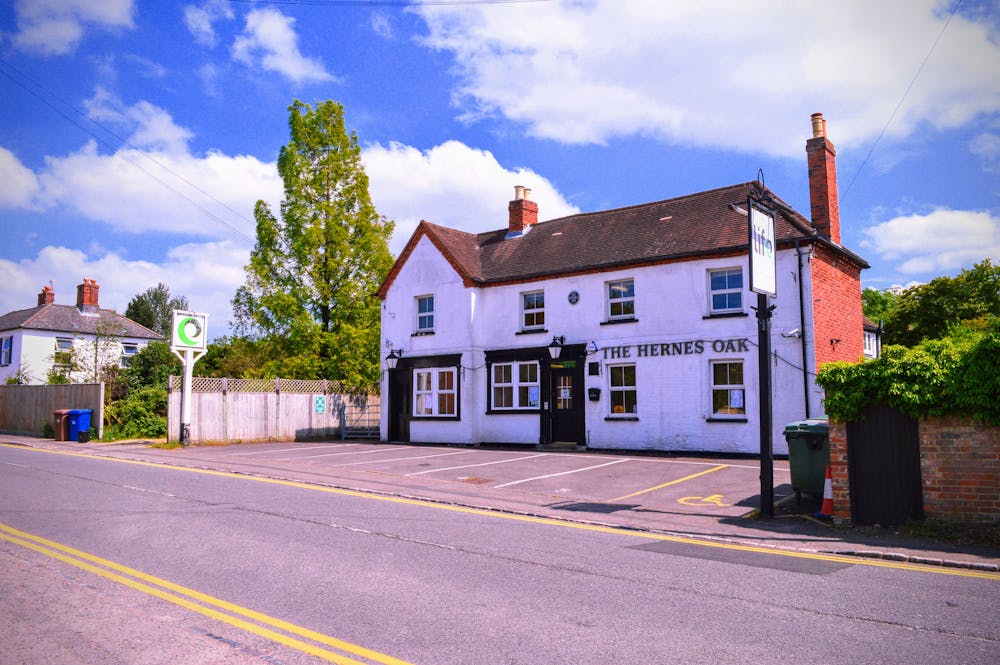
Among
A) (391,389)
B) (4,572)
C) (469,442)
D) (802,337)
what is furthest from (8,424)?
(802,337)

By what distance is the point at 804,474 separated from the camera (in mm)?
10883

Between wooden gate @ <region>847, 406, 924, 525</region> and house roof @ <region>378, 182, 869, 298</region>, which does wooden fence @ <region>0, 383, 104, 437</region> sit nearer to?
house roof @ <region>378, 182, 869, 298</region>

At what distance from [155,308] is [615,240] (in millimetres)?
64507

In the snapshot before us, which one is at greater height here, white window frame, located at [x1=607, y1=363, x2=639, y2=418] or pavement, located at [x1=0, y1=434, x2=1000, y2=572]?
white window frame, located at [x1=607, y1=363, x2=639, y2=418]

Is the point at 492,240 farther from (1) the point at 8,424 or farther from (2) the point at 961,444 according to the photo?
(1) the point at 8,424

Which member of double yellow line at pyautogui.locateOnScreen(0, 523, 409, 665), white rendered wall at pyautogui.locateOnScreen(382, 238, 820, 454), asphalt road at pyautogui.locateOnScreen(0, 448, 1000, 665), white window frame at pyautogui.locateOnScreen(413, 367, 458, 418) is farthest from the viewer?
white window frame at pyautogui.locateOnScreen(413, 367, 458, 418)

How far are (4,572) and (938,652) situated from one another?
26.1 ft

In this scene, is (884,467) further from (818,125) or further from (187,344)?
(187,344)

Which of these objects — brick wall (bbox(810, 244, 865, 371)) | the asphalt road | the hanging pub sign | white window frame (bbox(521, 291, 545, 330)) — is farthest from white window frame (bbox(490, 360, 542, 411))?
the asphalt road

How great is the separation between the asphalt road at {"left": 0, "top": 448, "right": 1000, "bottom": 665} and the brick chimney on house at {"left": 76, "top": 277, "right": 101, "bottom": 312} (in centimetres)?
4623

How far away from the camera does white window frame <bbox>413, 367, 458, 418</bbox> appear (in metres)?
24.8

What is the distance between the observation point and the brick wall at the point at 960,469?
876 centimetres

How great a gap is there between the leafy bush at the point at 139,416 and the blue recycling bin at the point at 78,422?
781mm

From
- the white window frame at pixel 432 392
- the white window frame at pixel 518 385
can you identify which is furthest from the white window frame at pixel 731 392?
the white window frame at pixel 432 392
